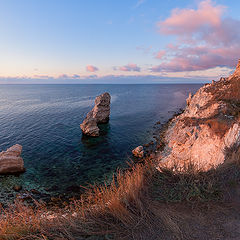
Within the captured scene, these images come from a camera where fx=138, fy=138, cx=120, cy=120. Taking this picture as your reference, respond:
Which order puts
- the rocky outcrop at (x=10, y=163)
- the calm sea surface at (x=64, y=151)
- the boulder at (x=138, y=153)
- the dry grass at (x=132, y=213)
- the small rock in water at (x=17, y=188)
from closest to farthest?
the dry grass at (x=132, y=213) → the small rock in water at (x=17, y=188) → the calm sea surface at (x=64, y=151) → the rocky outcrop at (x=10, y=163) → the boulder at (x=138, y=153)

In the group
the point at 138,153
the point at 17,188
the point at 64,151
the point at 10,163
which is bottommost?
the point at 17,188

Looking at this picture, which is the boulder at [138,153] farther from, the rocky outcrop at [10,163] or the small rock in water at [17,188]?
the rocky outcrop at [10,163]

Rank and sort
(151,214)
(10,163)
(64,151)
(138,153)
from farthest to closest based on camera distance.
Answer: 1. (64,151)
2. (138,153)
3. (10,163)
4. (151,214)

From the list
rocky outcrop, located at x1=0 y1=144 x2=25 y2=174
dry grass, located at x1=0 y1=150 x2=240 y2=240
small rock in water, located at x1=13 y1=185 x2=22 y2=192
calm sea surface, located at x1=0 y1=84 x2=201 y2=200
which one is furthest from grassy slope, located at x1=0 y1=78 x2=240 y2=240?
rocky outcrop, located at x1=0 y1=144 x2=25 y2=174

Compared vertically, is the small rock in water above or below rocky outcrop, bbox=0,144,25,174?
below

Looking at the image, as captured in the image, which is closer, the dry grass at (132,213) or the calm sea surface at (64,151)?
the dry grass at (132,213)

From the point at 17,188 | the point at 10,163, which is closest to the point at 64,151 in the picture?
the point at 10,163

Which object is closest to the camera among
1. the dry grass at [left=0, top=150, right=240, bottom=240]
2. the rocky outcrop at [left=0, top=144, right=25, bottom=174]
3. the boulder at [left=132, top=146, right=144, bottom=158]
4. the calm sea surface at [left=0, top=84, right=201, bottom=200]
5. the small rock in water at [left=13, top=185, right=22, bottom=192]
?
the dry grass at [left=0, top=150, right=240, bottom=240]

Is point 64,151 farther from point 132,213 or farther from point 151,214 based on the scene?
point 151,214

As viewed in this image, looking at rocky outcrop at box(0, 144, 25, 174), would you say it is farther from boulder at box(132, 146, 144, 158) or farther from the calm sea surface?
boulder at box(132, 146, 144, 158)

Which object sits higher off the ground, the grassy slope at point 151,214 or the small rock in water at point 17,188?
the grassy slope at point 151,214

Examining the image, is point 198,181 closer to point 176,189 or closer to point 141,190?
point 176,189

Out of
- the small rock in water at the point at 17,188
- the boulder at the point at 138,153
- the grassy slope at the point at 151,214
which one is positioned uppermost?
the grassy slope at the point at 151,214

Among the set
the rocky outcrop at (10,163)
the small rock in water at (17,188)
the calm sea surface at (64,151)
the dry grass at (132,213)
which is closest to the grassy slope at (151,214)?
the dry grass at (132,213)
